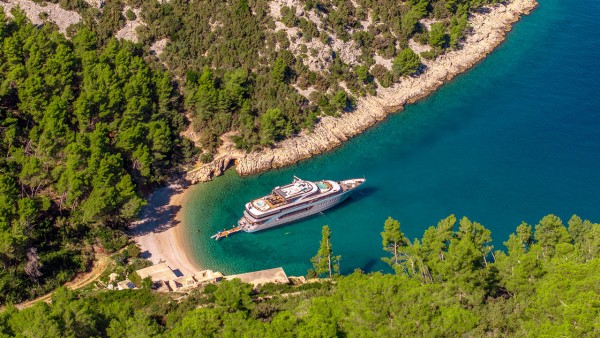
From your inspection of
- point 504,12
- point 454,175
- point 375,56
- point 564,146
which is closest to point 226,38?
point 375,56

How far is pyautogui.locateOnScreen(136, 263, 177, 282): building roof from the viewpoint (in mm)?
67688

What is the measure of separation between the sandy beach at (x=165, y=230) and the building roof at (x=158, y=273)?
5.12 ft

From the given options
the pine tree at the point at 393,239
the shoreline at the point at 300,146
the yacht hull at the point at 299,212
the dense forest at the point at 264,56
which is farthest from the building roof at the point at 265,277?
the dense forest at the point at 264,56

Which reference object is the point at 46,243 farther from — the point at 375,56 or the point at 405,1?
the point at 405,1

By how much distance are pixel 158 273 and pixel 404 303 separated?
30036mm

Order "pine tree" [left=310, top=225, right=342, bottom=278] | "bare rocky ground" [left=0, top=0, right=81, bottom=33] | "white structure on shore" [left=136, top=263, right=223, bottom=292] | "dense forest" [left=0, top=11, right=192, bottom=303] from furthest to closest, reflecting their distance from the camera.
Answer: "bare rocky ground" [left=0, top=0, right=81, bottom=33]
"dense forest" [left=0, top=11, right=192, bottom=303]
"pine tree" [left=310, top=225, right=342, bottom=278]
"white structure on shore" [left=136, top=263, right=223, bottom=292]

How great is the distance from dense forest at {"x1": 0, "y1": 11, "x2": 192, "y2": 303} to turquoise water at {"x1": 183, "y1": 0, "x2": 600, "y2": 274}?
9.63 m

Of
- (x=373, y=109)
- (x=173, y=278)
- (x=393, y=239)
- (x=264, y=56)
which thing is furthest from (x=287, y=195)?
(x=264, y=56)

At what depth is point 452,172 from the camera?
88000 mm

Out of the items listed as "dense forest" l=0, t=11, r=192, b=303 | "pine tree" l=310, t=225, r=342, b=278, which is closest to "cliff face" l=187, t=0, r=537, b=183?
"dense forest" l=0, t=11, r=192, b=303

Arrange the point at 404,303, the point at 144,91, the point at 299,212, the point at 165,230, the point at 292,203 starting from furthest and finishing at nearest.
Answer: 1. the point at 144,91
2. the point at 299,212
3. the point at 292,203
4. the point at 165,230
5. the point at 404,303

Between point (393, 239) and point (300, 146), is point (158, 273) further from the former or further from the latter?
point (300, 146)

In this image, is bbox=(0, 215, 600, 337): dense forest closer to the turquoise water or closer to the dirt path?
the dirt path

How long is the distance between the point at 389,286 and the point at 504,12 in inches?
3797
